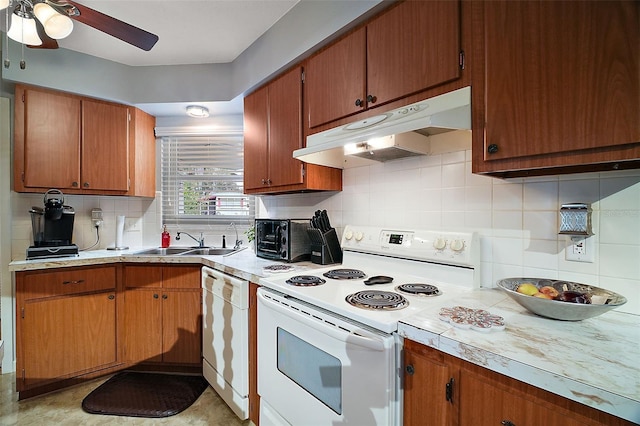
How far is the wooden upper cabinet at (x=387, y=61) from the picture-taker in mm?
1177

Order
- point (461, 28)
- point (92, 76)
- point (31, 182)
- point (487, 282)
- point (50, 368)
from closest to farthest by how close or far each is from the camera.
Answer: point (461, 28)
point (487, 282)
point (50, 368)
point (31, 182)
point (92, 76)

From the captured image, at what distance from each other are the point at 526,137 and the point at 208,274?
197 cm

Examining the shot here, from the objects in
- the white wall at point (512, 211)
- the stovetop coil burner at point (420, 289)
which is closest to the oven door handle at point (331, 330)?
the stovetop coil burner at point (420, 289)

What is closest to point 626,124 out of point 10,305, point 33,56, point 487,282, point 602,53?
point 602,53

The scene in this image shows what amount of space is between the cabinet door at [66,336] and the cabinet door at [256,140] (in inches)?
55.6

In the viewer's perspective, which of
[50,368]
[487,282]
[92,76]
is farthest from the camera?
[92,76]

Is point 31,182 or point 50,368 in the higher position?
point 31,182

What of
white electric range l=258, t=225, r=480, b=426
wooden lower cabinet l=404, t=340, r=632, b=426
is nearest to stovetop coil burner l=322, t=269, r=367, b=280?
white electric range l=258, t=225, r=480, b=426

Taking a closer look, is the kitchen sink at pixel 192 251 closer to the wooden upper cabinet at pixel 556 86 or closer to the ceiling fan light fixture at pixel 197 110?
the ceiling fan light fixture at pixel 197 110

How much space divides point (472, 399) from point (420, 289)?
0.51 m

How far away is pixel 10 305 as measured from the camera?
7.72ft

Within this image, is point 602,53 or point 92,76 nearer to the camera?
point 602,53

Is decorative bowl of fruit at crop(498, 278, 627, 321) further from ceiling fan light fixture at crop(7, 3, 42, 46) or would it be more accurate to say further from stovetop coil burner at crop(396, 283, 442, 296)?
ceiling fan light fixture at crop(7, 3, 42, 46)

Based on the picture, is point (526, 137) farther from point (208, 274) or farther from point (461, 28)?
point (208, 274)
